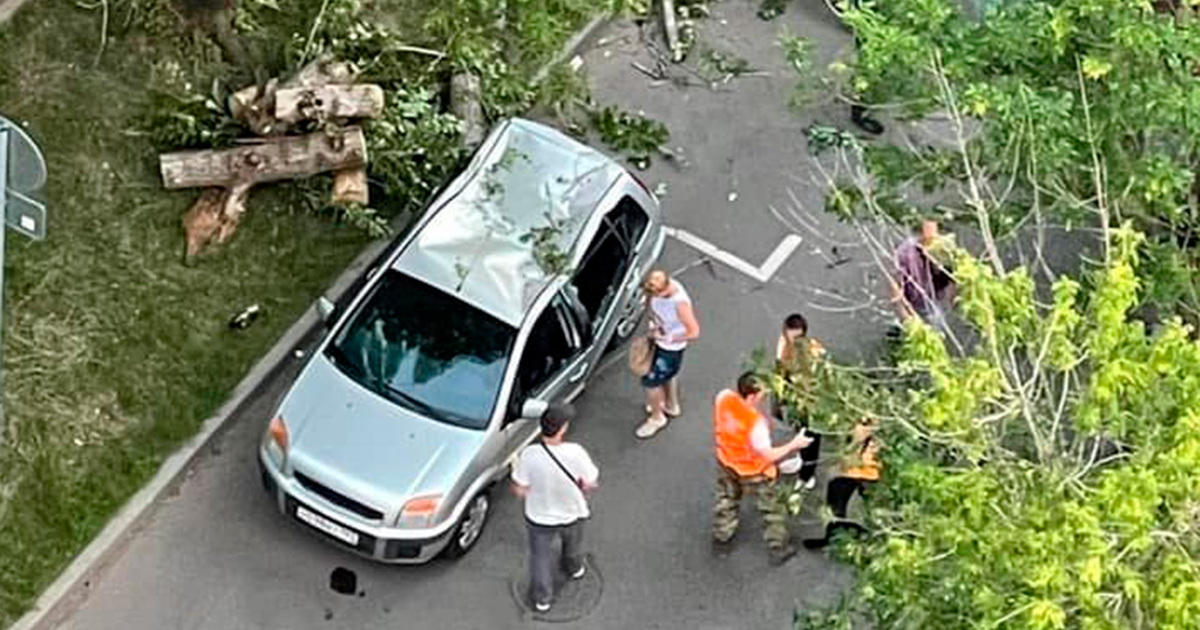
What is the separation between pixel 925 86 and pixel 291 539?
5.36 meters

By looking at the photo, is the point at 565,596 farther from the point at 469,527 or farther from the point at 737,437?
the point at 737,437

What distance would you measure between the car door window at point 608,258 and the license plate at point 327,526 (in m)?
2.38

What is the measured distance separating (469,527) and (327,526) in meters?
0.98

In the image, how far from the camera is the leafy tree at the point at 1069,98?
36.3ft

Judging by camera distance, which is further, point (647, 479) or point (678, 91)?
point (678, 91)

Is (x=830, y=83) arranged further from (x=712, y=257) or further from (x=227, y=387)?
(x=227, y=387)

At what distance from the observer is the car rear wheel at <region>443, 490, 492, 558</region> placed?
13570 mm

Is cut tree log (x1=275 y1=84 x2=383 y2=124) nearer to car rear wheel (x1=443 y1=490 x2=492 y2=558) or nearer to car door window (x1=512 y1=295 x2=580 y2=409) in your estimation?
car door window (x1=512 y1=295 x2=580 y2=409)

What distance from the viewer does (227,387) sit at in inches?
573

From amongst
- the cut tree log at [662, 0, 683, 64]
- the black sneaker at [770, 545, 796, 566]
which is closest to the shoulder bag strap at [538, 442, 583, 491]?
the black sneaker at [770, 545, 796, 566]

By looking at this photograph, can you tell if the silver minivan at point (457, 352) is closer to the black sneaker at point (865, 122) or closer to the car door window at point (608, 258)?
the car door window at point (608, 258)

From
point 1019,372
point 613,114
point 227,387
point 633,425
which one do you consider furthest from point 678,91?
point 1019,372

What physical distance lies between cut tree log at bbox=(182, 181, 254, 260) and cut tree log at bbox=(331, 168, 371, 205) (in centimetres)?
67

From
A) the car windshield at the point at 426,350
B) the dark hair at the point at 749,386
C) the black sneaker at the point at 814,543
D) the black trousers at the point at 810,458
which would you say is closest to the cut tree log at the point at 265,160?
the car windshield at the point at 426,350
